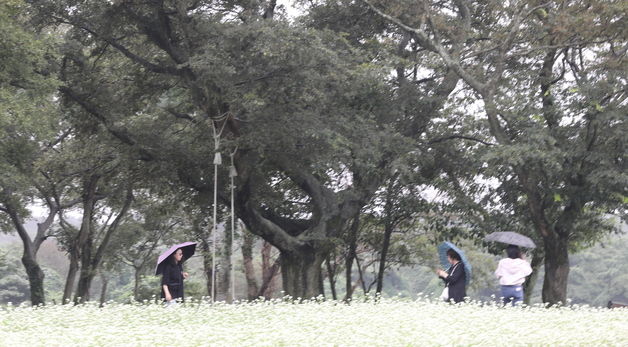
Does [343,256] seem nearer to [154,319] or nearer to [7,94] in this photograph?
[7,94]

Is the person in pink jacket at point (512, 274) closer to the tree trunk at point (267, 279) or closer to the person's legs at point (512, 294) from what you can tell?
the person's legs at point (512, 294)

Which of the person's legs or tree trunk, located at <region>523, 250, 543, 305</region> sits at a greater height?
tree trunk, located at <region>523, 250, 543, 305</region>

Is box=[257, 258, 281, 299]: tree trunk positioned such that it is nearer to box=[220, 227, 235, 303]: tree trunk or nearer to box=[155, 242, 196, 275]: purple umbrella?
box=[220, 227, 235, 303]: tree trunk

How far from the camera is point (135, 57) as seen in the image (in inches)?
829

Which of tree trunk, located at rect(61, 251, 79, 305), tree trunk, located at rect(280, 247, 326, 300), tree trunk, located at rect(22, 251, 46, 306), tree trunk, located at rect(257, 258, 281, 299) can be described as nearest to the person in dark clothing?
tree trunk, located at rect(280, 247, 326, 300)

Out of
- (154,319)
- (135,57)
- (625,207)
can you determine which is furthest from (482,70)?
(154,319)

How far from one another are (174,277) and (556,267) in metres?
12.5

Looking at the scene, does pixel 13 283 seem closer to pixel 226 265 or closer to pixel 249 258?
pixel 249 258

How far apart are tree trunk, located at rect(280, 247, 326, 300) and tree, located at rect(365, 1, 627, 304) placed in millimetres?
5287

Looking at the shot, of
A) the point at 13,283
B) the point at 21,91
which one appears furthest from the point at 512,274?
the point at 13,283

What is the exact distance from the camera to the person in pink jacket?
13.8 metres

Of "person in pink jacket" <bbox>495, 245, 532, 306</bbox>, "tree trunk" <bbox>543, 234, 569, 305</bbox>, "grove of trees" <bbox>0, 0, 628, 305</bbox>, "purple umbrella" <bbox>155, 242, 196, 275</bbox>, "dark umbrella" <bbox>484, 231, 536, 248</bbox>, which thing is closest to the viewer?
"person in pink jacket" <bbox>495, 245, 532, 306</bbox>

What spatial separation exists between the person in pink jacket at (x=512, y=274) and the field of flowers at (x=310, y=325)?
1155mm

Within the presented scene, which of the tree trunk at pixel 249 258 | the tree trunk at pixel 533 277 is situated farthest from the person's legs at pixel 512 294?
the tree trunk at pixel 249 258
